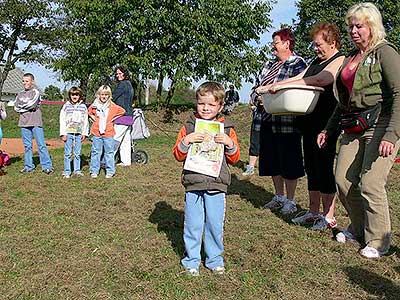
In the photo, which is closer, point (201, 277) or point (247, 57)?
point (201, 277)

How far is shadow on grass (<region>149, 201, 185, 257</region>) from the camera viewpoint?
166 inches

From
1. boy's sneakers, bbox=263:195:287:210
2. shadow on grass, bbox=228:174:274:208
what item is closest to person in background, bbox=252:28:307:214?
boy's sneakers, bbox=263:195:287:210

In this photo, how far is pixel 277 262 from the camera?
150 inches

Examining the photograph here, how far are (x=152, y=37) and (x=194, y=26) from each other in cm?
184

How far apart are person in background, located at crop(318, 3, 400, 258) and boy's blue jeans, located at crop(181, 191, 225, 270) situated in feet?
3.88

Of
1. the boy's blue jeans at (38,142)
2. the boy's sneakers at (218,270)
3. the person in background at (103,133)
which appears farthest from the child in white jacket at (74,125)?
the boy's sneakers at (218,270)

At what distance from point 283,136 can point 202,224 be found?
200cm

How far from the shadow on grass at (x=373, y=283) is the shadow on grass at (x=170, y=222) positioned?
1.32 meters

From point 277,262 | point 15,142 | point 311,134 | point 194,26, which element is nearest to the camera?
point 277,262

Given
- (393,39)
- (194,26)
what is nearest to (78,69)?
(194,26)

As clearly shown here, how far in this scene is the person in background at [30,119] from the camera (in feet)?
26.3

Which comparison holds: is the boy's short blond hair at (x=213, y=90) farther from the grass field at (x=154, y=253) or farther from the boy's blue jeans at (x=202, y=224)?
the grass field at (x=154, y=253)

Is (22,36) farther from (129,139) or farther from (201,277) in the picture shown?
(201,277)

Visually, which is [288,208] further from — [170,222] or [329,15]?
[329,15]
